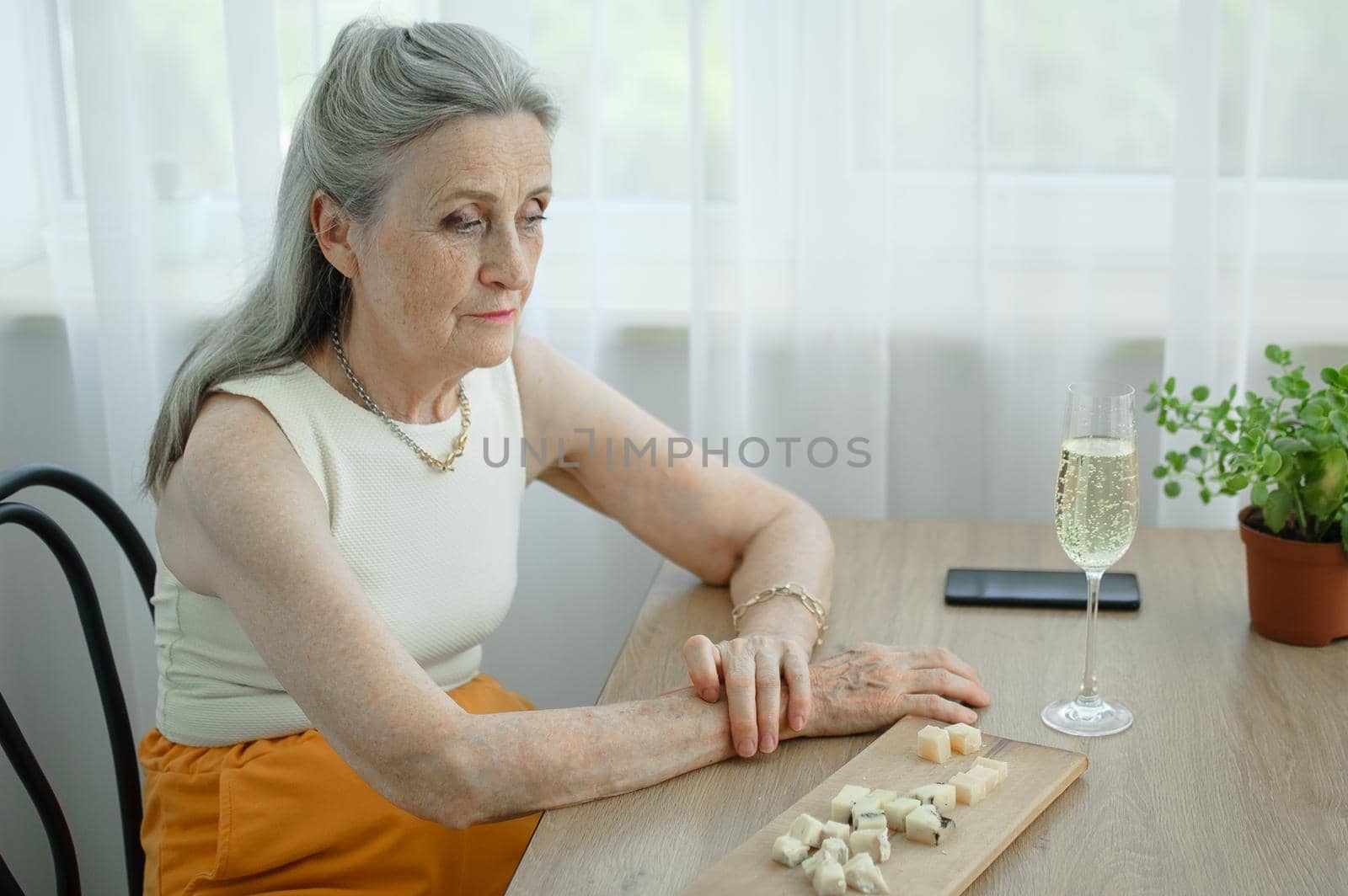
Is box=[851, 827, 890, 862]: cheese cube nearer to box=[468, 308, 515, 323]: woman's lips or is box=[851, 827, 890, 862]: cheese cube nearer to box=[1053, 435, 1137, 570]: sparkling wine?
box=[1053, 435, 1137, 570]: sparkling wine

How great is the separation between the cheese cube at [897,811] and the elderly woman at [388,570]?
0.19 meters

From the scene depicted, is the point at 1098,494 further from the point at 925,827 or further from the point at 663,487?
the point at 663,487

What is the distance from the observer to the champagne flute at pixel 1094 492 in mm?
1188

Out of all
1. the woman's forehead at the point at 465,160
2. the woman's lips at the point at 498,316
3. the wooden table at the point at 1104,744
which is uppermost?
the woman's forehead at the point at 465,160

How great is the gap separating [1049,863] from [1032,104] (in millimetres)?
1184

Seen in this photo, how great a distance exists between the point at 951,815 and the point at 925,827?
0.05m

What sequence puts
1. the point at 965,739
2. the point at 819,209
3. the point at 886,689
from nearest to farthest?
the point at 965,739
the point at 886,689
the point at 819,209

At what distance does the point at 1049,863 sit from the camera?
3.34 feet

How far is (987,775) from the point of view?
3.55 ft

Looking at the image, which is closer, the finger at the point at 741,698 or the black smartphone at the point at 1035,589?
the finger at the point at 741,698

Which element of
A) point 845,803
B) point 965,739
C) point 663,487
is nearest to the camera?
point 845,803

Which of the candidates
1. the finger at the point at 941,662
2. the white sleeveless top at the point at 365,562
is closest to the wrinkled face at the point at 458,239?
the white sleeveless top at the point at 365,562

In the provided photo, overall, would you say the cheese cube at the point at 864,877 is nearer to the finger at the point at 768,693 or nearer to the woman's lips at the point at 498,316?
the finger at the point at 768,693

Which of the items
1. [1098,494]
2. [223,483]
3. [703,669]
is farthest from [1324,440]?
[223,483]
